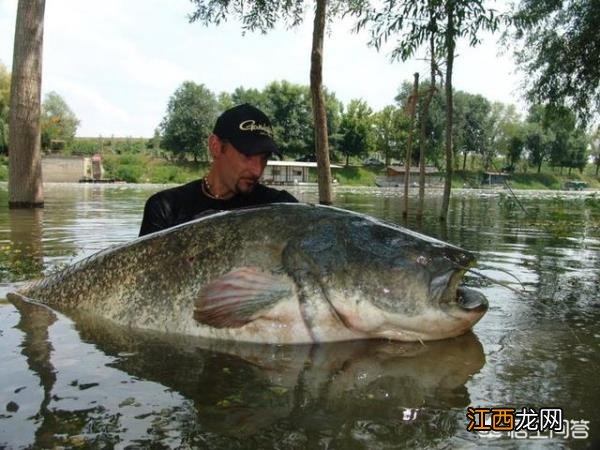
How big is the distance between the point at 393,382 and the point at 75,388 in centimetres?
133

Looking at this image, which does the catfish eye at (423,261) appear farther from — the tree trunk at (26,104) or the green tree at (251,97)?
the green tree at (251,97)

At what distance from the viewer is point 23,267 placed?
16.7 ft

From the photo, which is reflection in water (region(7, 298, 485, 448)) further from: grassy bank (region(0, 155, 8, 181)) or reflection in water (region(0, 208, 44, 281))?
grassy bank (region(0, 155, 8, 181))

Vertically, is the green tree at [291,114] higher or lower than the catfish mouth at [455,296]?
higher

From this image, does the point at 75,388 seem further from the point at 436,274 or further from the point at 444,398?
the point at 436,274

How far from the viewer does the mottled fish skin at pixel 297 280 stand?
8.66 ft

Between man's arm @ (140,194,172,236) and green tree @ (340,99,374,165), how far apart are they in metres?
70.6

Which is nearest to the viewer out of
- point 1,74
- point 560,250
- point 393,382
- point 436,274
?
point 393,382

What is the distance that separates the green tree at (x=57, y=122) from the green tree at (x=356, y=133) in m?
37.7

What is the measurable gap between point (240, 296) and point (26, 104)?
11.2 meters

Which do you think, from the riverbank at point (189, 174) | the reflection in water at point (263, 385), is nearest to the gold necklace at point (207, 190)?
the reflection in water at point (263, 385)

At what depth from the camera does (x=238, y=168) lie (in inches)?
148

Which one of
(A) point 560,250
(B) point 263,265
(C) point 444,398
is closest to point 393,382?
(C) point 444,398

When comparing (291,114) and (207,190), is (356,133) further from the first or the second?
(207,190)
